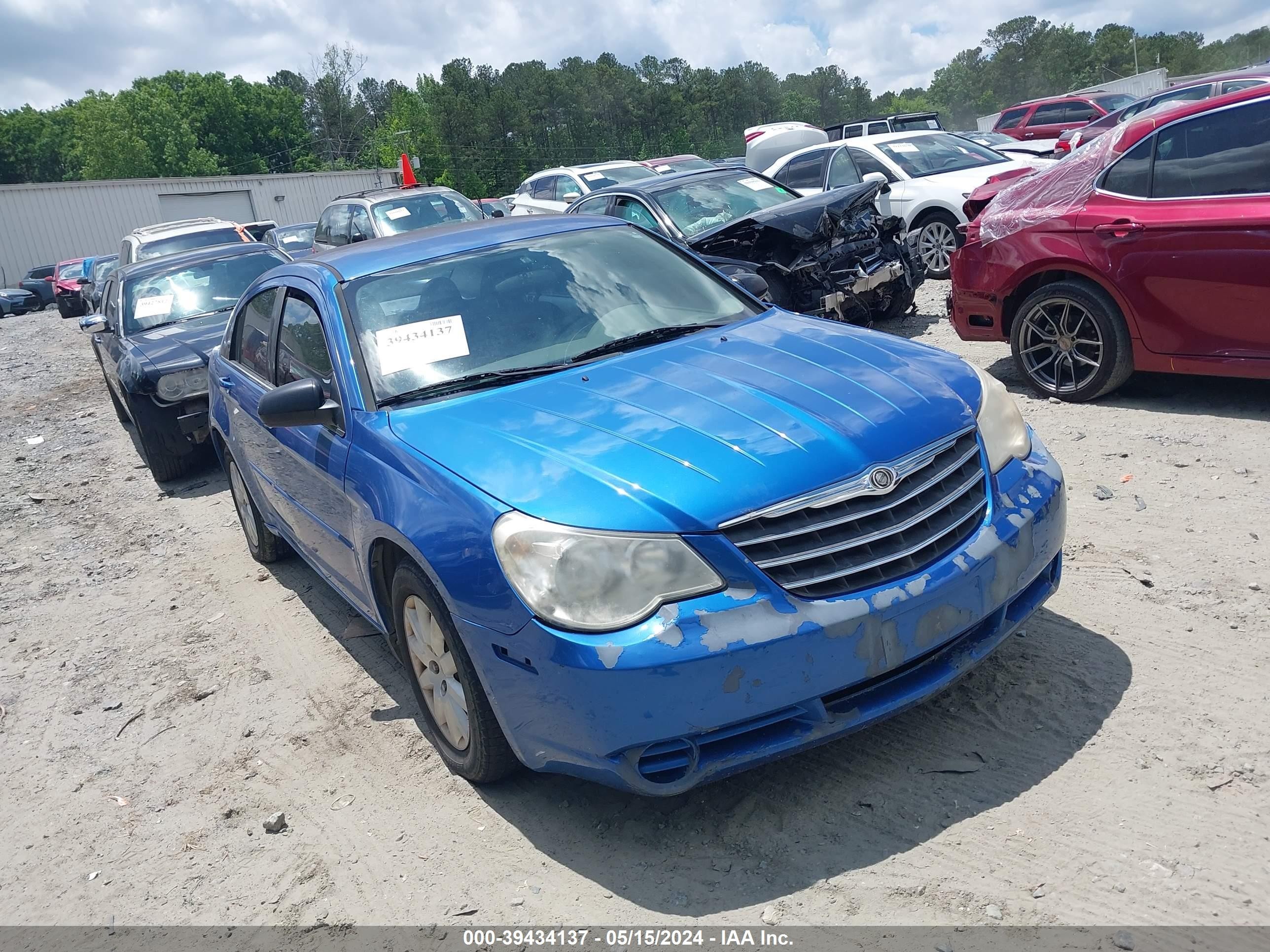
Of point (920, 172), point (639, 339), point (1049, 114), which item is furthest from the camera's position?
point (1049, 114)

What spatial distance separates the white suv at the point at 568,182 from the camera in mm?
16875

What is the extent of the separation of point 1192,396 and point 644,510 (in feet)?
15.9

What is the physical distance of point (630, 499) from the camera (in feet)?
8.95

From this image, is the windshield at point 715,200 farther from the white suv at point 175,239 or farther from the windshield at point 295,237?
the windshield at point 295,237

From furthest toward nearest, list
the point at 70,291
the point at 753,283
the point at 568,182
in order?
the point at 70,291, the point at 568,182, the point at 753,283

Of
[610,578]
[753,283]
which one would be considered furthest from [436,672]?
[753,283]

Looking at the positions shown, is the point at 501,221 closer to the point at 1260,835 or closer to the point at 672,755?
the point at 672,755

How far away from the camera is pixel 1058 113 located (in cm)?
2412

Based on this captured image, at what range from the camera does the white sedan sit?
434 inches

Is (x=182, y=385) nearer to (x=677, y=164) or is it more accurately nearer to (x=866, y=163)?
(x=866, y=163)

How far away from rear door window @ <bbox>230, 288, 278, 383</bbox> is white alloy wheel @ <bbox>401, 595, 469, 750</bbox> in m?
1.85

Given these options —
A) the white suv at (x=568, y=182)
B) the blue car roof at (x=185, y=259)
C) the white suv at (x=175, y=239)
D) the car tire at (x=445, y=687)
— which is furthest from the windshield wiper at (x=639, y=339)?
the white suv at (x=568, y=182)

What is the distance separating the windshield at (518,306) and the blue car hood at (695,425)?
0.23 m

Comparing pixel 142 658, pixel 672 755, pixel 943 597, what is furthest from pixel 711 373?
pixel 142 658
